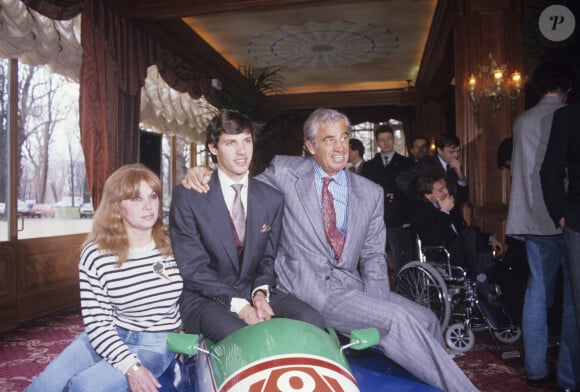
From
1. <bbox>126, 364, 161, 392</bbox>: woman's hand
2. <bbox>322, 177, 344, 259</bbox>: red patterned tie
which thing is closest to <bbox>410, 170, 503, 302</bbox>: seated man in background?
<bbox>322, 177, 344, 259</bbox>: red patterned tie

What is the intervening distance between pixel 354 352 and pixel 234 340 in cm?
59

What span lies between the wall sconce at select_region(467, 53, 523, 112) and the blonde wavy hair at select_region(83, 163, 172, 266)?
4325 mm

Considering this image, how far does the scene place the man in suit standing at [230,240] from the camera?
5.44 ft

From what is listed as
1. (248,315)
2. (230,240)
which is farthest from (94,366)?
(230,240)

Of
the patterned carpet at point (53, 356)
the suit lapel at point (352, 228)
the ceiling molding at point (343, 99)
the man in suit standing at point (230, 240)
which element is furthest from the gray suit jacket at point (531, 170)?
the ceiling molding at point (343, 99)

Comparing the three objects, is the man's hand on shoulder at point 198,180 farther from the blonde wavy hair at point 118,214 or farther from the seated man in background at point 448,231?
the seated man in background at point 448,231

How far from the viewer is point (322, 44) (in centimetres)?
727

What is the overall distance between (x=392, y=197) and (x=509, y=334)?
1.63 meters

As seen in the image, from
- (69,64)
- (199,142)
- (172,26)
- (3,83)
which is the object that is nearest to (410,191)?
(69,64)

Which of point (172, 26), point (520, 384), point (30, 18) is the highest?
point (172, 26)

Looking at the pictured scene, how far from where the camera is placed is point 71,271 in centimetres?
485

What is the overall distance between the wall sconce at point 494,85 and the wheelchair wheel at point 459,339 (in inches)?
111

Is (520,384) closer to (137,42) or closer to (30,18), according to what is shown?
(30,18)

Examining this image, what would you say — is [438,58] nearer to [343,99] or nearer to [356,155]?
[356,155]
